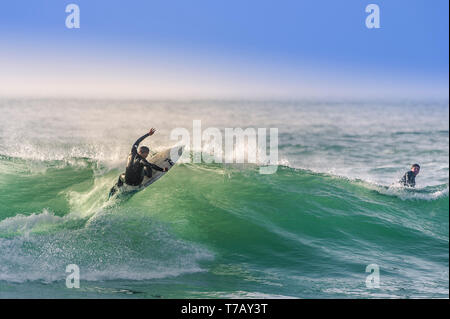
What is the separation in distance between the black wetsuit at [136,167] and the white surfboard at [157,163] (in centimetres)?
17

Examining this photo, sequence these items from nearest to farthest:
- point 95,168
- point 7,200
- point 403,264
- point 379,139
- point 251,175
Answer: point 403,264 < point 7,200 < point 95,168 < point 251,175 < point 379,139

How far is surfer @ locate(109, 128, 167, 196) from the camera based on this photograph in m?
11.2

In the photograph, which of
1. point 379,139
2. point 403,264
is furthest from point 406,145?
point 403,264

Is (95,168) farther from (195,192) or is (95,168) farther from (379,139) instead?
(379,139)

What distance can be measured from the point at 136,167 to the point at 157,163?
4.95 feet

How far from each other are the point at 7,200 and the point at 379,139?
113 ft

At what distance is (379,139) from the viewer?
40.3m

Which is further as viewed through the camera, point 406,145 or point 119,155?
point 406,145
